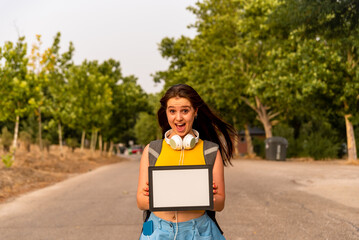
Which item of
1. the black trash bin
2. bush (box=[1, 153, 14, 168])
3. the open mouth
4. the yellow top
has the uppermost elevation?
the black trash bin

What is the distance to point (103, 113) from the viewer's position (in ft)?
103

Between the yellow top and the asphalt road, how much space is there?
10.9 ft

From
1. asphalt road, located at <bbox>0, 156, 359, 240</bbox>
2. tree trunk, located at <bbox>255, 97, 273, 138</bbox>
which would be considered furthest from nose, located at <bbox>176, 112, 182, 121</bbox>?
tree trunk, located at <bbox>255, 97, 273, 138</bbox>

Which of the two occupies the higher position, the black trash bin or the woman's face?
the black trash bin

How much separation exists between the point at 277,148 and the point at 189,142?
25851 millimetres

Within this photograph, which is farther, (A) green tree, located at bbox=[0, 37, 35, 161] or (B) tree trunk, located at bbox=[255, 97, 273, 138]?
(B) tree trunk, located at bbox=[255, 97, 273, 138]

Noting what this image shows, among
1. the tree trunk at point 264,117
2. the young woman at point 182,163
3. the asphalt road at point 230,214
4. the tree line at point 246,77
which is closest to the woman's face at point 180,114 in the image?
the young woman at point 182,163

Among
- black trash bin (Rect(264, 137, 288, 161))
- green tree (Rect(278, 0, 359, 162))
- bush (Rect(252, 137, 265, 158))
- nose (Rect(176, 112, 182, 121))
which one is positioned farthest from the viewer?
bush (Rect(252, 137, 265, 158))

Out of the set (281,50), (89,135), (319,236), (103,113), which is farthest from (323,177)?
(89,135)

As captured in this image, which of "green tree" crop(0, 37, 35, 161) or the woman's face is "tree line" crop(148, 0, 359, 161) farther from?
the woman's face

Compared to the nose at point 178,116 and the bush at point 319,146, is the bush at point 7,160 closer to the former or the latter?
the nose at point 178,116

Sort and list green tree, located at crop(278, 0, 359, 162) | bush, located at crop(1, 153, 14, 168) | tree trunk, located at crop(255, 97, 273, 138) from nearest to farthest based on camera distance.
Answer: green tree, located at crop(278, 0, 359, 162)
bush, located at crop(1, 153, 14, 168)
tree trunk, located at crop(255, 97, 273, 138)

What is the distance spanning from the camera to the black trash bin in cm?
2714

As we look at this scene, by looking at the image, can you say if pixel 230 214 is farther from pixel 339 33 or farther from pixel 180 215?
pixel 339 33
